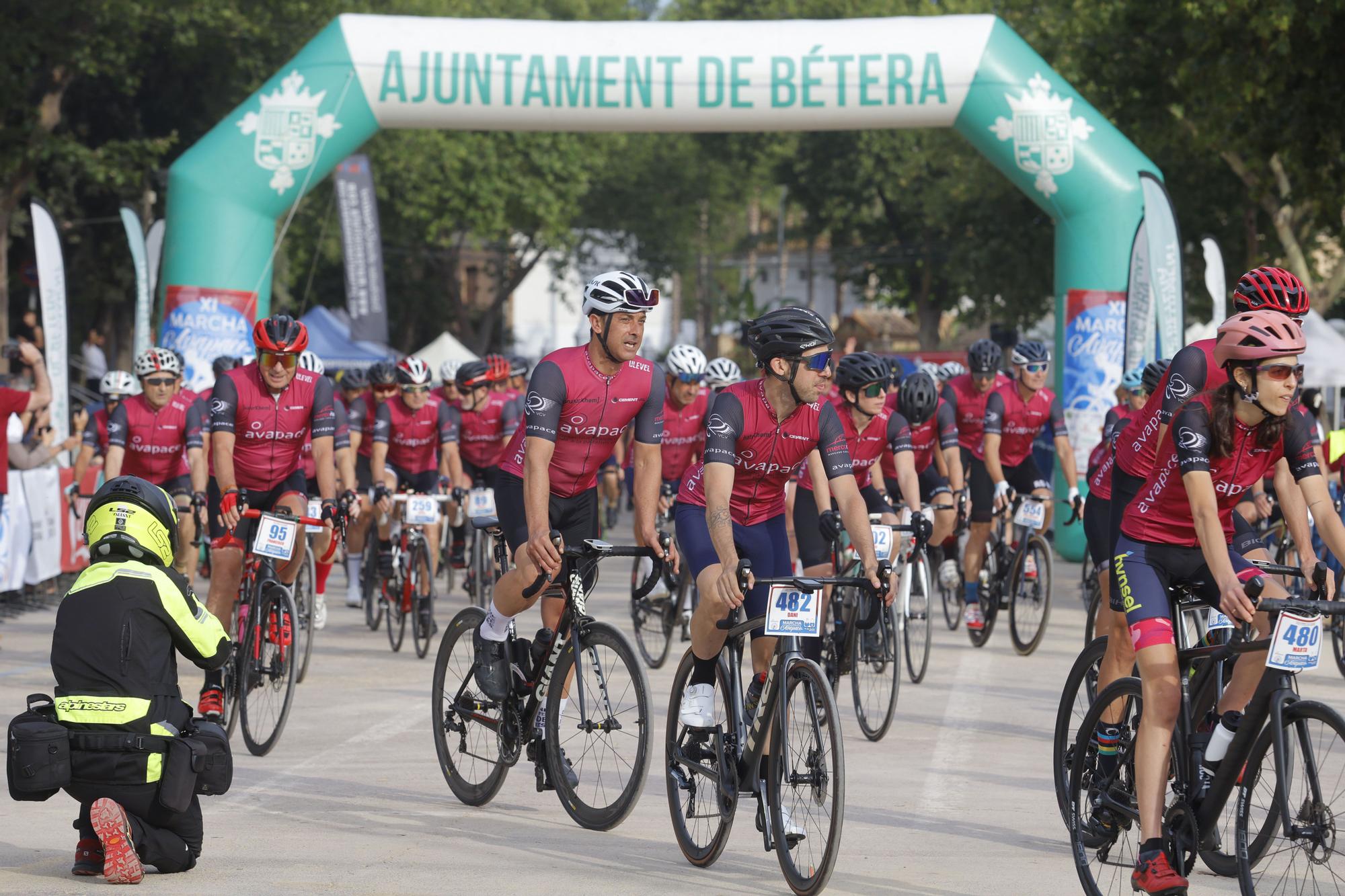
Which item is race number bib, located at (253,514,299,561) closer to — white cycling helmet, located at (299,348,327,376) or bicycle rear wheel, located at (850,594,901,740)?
white cycling helmet, located at (299,348,327,376)

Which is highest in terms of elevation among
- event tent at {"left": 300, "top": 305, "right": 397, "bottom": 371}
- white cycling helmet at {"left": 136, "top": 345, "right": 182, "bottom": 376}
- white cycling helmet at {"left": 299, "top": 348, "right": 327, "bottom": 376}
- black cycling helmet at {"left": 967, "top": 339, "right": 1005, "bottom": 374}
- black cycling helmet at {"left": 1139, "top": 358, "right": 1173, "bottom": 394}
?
event tent at {"left": 300, "top": 305, "right": 397, "bottom": 371}

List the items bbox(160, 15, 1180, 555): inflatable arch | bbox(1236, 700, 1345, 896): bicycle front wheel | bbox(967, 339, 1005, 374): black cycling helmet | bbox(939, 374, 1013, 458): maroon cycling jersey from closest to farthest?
bbox(1236, 700, 1345, 896): bicycle front wheel, bbox(967, 339, 1005, 374): black cycling helmet, bbox(939, 374, 1013, 458): maroon cycling jersey, bbox(160, 15, 1180, 555): inflatable arch

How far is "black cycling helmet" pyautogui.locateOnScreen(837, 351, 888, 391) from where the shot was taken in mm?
11086

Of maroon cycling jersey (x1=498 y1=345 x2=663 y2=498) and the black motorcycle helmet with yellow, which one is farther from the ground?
maroon cycling jersey (x1=498 y1=345 x2=663 y2=498)

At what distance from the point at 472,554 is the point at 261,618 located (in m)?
5.80

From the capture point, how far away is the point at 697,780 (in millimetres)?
6816

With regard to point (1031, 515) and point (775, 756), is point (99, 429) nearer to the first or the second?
point (1031, 515)

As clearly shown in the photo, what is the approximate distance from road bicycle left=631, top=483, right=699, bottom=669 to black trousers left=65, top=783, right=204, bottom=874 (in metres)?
6.36

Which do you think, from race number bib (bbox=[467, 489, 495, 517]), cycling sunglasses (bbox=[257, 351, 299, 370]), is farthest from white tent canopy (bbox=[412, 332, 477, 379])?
cycling sunglasses (bbox=[257, 351, 299, 370])

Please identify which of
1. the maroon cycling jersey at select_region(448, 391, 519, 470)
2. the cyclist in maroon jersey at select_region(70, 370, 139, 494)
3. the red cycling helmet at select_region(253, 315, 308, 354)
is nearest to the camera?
the red cycling helmet at select_region(253, 315, 308, 354)

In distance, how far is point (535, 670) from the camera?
298 inches

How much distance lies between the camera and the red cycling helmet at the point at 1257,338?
18.1 feet

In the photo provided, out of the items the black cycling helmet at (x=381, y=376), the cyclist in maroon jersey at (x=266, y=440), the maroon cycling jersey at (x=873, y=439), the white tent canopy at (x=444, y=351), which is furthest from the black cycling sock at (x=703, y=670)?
the white tent canopy at (x=444, y=351)

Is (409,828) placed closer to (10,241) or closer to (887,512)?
(887,512)
